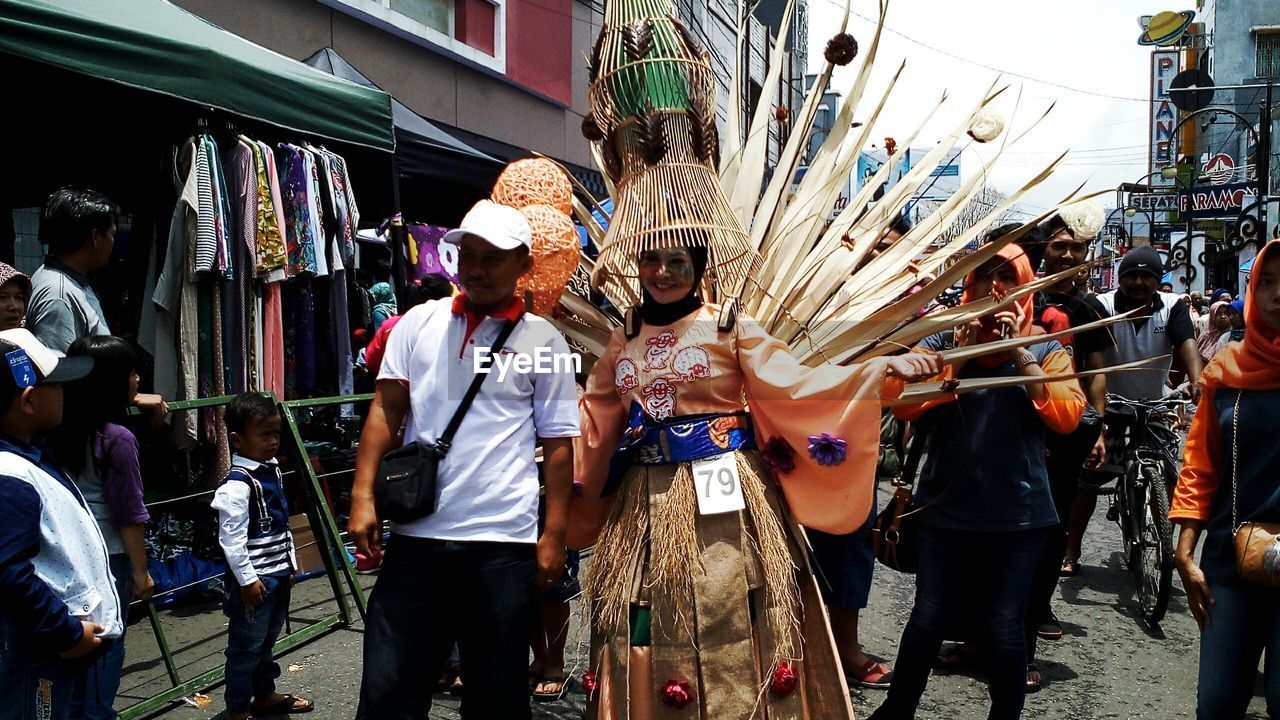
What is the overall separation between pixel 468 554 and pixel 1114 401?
429cm

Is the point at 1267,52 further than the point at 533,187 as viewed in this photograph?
Yes

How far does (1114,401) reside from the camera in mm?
5398

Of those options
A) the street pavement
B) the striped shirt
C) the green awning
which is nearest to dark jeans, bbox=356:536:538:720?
the street pavement

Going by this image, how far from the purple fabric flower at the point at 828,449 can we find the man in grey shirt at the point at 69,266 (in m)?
2.56

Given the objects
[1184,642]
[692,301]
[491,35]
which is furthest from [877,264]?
[491,35]

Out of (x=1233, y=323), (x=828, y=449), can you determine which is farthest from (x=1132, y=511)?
(x=1233, y=323)

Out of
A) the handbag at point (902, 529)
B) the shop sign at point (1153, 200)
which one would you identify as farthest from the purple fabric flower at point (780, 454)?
the shop sign at point (1153, 200)

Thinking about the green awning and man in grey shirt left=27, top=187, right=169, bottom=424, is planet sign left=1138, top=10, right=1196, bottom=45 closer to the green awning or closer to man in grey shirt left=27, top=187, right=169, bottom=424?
the green awning

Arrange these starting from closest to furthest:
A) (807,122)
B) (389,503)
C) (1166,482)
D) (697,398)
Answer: (389,503) < (697,398) < (807,122) < (1166,482)

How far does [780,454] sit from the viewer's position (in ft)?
9.17

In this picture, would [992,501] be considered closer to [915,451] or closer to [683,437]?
[915,451]

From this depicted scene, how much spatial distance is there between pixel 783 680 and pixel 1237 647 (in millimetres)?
1206

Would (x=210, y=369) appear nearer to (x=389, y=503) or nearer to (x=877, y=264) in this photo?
(x=389, y=503)

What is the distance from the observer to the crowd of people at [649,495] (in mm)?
2455
